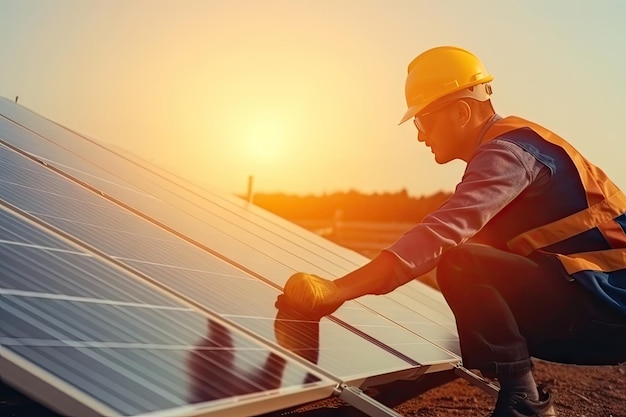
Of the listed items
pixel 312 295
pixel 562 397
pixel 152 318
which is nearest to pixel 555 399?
pixel 562 397

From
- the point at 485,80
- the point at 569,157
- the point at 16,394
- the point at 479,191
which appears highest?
the point at 485,80

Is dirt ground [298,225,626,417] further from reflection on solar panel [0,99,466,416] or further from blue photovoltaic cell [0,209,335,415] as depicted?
blue photovoltaic cell [0,209,335,415]

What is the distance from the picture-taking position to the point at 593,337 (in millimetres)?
4840

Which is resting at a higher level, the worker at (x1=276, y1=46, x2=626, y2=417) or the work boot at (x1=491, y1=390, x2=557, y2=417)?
the worker at (x1=276, y1=46, x2=626, y2=417)

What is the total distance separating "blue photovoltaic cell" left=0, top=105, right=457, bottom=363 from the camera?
5.61 meters

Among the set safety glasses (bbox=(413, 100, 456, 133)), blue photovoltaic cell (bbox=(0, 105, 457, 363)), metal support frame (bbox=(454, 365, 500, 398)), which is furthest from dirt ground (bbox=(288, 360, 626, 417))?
safety glasses (bbox=(413, 100, 456, 133))

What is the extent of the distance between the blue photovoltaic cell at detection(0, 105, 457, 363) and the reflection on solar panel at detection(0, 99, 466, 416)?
0.03 meters

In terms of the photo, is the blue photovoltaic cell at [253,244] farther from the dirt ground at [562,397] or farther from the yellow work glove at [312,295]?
the yellow work glove at [312,295]

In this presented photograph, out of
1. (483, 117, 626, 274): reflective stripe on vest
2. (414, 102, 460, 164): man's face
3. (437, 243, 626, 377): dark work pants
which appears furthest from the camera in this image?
(414, 102, 460, 164): man's face

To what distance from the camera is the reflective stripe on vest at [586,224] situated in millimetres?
4668

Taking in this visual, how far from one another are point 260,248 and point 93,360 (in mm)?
4771

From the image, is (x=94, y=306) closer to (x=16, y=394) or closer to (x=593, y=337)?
(x=16, y=394)

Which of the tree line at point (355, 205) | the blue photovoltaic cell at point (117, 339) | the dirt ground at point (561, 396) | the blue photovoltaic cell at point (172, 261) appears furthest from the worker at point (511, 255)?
the tree line at point (355, 205)

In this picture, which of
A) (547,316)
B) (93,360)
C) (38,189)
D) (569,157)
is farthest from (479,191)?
(38,189)
